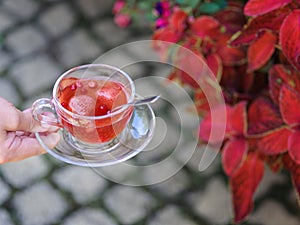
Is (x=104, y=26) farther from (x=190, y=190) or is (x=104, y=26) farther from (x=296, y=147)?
(x=296, y=147)

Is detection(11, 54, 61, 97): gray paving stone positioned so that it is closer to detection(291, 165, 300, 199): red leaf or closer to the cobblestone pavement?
the cobblestone pavement

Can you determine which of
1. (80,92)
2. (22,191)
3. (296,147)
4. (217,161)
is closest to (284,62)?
(296,147)

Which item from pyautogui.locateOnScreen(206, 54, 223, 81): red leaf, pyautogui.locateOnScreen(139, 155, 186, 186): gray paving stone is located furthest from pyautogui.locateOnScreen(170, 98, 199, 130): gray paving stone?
pyautogui.locateOnScreen(206, 54, 223, 81): red leaf

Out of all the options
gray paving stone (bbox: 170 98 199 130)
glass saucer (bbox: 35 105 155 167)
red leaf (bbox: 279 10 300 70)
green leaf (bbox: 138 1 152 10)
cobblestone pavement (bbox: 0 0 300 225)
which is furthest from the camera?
green leaf (bbox: 138 1 152 10)

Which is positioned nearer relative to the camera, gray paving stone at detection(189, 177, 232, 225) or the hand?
the hand

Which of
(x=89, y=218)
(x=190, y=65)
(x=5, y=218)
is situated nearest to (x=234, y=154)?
(x=190, y=65)

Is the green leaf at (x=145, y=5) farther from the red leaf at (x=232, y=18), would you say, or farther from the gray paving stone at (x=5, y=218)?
the gray paving stone at (x=5, y=218)

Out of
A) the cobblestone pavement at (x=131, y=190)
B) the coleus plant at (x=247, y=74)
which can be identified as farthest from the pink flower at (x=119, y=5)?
the coleus plant at (x=247, y=74)

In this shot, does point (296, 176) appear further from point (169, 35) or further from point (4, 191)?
point (4, 191)
